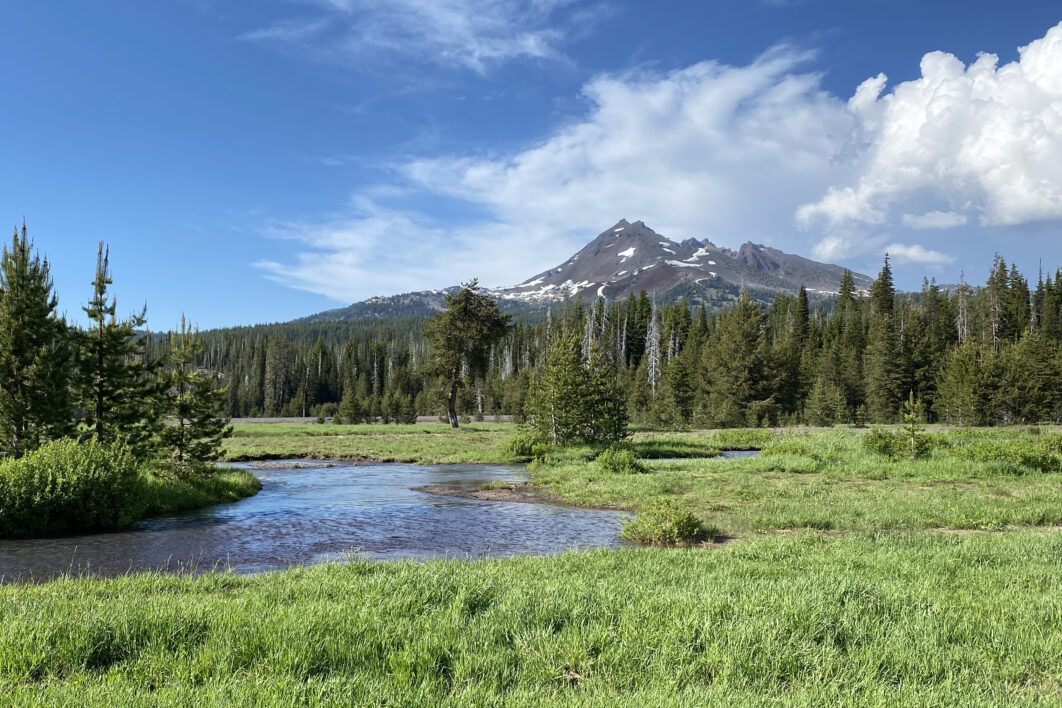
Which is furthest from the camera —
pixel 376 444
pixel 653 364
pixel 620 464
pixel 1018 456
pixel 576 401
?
pixel 653 364

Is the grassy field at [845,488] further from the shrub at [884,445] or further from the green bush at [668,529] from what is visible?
the green bush at [668,529]

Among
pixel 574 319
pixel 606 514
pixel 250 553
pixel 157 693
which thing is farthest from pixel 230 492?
pixel 574 319

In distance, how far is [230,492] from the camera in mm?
23797

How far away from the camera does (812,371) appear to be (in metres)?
88.1

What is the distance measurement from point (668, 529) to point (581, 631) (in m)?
9.06

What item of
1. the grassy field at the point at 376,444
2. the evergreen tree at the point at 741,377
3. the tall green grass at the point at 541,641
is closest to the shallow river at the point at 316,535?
the tall green grass at the point at 541,641

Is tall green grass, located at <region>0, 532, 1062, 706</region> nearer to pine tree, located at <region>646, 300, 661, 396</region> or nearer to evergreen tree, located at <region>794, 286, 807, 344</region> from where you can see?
pine tree, located at <region>646, 300, 661, 396</region>

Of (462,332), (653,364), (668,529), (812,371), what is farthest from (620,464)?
(653,364)

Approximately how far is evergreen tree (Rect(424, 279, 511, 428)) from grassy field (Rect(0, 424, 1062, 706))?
53.2 meters

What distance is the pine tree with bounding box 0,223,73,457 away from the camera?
20.1 m

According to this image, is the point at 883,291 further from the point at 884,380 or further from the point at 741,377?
the point at 741,377

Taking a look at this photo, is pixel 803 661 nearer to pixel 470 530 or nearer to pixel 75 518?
pixel 470 530

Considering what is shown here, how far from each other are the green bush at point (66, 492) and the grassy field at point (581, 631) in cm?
886

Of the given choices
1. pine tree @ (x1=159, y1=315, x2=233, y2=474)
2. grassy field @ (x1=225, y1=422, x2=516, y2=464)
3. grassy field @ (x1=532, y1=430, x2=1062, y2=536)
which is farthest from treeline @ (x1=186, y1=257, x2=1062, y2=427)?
pine tree @ (x1=159, y1=315, x2=233, y2=474)
